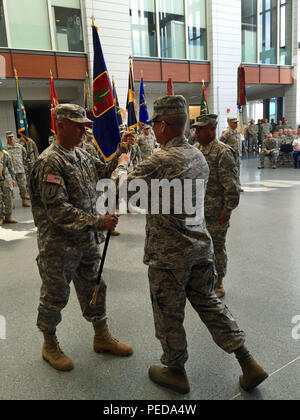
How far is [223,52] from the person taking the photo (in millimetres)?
15789

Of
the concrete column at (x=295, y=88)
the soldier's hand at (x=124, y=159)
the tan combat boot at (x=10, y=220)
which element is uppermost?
the concrete column at (x=295, y=88)

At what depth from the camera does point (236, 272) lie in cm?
380

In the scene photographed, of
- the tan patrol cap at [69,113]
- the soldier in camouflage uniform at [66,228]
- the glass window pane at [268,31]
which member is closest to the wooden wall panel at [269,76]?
the glass window pane at [268,31]

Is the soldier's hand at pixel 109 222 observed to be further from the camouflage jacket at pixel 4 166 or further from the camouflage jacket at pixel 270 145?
the camouflage jacket at pixel 270 145

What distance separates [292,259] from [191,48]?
13.7 meters

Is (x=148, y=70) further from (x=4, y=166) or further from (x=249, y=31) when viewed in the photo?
(x=4, y=166)

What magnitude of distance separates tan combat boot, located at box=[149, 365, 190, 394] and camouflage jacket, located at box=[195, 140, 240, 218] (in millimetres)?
1499

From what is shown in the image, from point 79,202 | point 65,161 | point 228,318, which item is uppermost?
point 65,161

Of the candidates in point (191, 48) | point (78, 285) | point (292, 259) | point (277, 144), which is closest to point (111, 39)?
point (191, 48)

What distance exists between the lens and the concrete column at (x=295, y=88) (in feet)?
58.7

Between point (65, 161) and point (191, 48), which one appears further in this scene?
point (191, 48)

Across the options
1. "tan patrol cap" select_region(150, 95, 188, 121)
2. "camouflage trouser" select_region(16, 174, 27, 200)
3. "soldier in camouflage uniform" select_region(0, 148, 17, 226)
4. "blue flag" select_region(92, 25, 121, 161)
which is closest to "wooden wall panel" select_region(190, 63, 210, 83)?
"camouflage trouser" select_region(16, 174, 27, 200)

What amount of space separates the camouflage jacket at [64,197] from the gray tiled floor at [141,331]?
87cm
